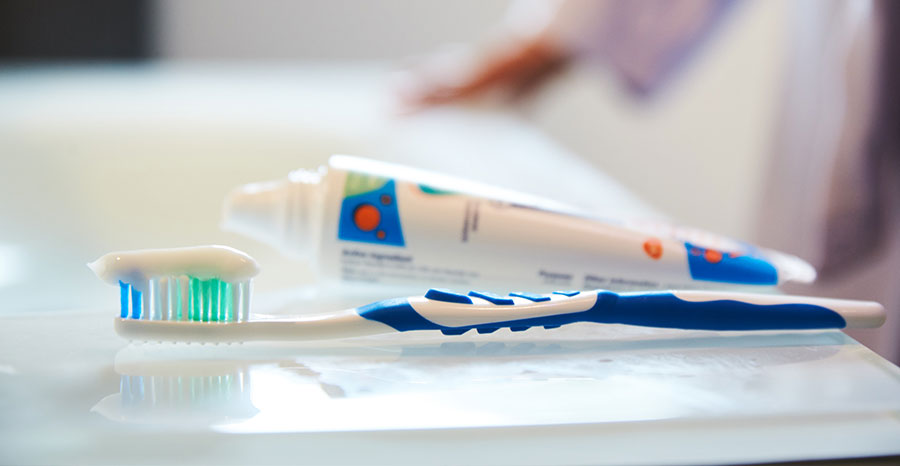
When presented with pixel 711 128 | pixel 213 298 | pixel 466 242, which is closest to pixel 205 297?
pixel 213 298

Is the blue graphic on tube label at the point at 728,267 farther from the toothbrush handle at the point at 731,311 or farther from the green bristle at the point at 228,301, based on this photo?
the green bristle at the point at 228,301

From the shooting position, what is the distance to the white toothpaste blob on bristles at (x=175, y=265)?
0.83 ft

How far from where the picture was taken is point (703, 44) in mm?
638

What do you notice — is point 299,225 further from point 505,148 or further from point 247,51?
point 247,51

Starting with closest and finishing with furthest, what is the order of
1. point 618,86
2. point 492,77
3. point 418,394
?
point 418,394
point 618,86
point 492,77

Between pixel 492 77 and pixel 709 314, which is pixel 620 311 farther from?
pixel 492 77

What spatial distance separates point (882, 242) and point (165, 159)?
495 mm

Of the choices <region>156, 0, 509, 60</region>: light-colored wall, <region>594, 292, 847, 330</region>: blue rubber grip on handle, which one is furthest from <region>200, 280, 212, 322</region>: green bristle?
<region>156, 0, 509, 60</region>: light-colored wall

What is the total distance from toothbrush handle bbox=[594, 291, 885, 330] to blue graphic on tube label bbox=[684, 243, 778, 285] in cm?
3

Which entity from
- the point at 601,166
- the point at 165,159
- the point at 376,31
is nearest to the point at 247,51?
the point at 376,31

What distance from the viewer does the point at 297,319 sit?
26 centimetres

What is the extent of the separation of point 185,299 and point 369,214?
83 mm

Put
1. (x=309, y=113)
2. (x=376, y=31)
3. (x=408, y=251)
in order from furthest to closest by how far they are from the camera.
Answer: (x=376, y=31) → (x=309, y=113) → (x=408, y=251)

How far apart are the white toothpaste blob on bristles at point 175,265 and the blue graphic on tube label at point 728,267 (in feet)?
0.54
